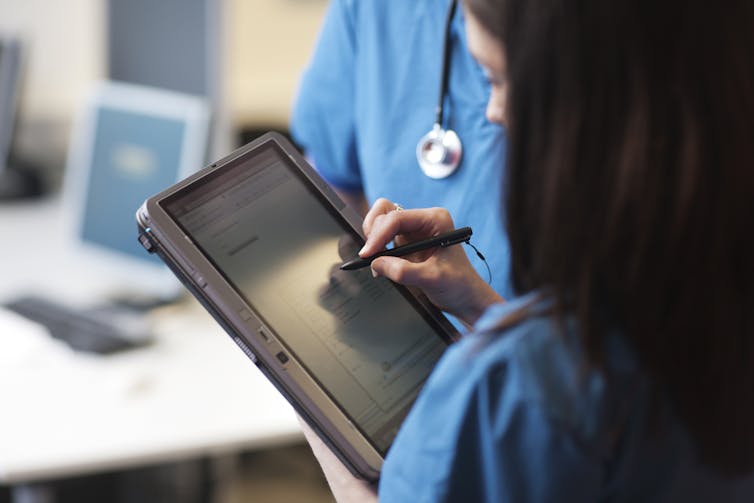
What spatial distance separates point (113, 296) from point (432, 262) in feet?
3.44

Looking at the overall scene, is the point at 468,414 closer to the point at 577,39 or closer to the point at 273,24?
the point at 577,39

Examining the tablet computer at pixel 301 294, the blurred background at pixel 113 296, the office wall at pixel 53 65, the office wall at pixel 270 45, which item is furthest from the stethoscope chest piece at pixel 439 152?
the office wall at pixel 270 45

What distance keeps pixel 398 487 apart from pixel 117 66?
5.13 ft

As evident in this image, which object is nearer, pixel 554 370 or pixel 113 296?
pixel 554 370

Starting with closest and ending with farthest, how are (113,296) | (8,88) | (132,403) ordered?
(132,403)
(113,296)
(8,88)

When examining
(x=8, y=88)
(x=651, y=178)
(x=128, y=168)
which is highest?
(x=8, y=88)

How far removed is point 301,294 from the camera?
813mm

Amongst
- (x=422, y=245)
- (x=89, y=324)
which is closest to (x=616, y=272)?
(x=422, y=245)

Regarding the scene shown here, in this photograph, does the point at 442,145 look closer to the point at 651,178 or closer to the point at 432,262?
the point at 432,262

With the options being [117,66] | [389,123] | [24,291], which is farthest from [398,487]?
[117,66]

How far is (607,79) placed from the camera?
0.54 m

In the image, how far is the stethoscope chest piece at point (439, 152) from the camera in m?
0.91

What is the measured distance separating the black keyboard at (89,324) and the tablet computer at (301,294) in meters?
0.78

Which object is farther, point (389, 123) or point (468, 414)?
point (389, 123)
